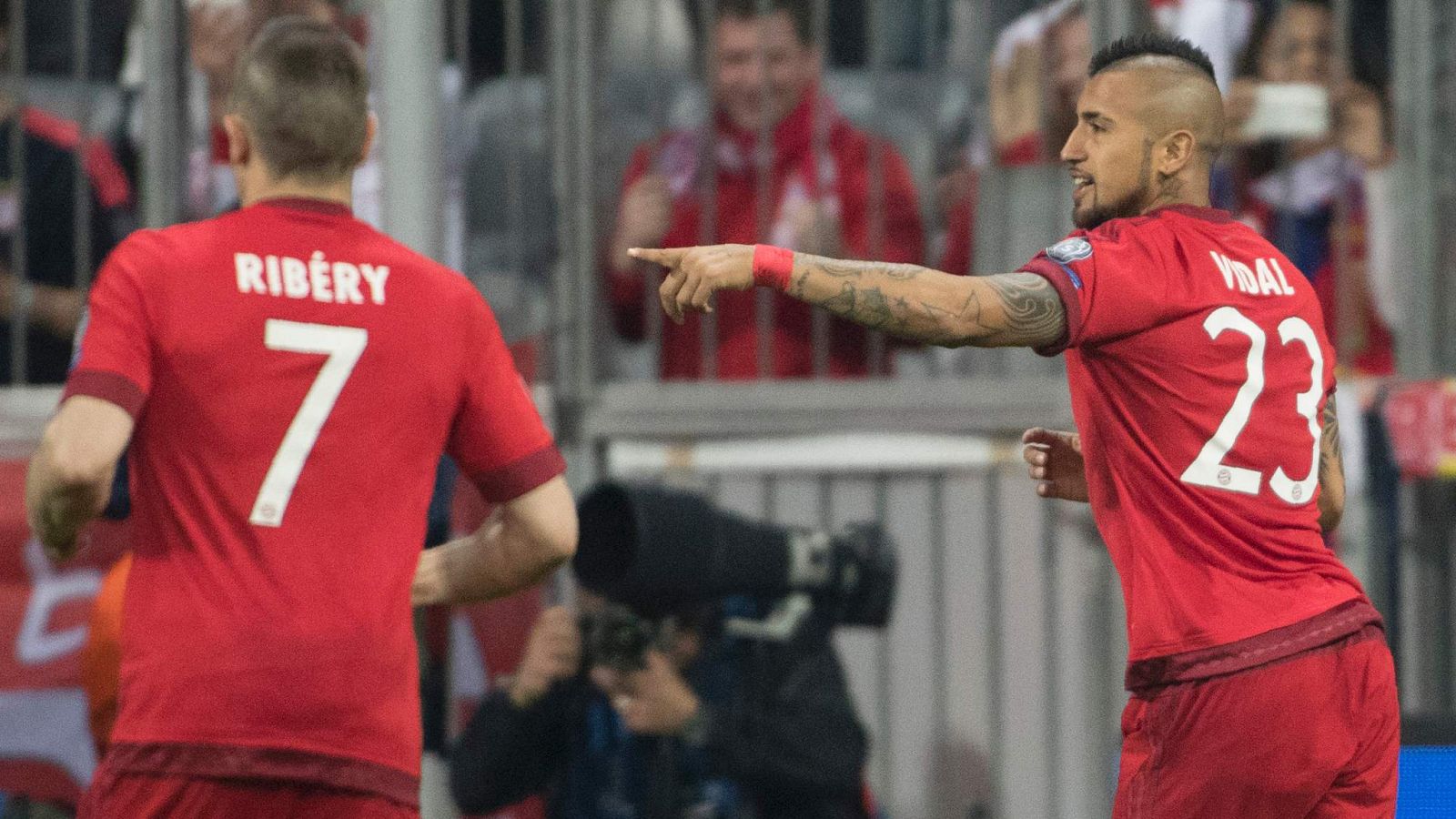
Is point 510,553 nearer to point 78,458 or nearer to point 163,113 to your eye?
point 78,458

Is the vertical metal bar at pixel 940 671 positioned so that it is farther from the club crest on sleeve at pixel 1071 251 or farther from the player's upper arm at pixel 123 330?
the player's upper arm at pixel 123 330

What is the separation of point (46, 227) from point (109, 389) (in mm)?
3592

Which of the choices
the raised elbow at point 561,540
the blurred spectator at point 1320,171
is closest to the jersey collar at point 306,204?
the raised elbow at point 561,540

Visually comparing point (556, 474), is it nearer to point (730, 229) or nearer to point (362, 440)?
point (362, 440)

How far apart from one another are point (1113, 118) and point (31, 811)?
368cm

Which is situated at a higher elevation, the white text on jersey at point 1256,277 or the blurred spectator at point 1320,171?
the blurred spectator at point 1320,171

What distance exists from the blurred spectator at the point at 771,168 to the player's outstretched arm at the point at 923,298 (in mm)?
3058

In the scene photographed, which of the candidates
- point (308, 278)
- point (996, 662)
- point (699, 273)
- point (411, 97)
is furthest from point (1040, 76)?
point (308, 278)

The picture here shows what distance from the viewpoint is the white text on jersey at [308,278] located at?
3172 millimetres

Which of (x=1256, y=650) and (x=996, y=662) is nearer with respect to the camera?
(x=1256, y=650)

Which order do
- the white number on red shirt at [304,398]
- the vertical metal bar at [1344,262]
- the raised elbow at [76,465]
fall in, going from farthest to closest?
the vertical metal bar at [1344,262]
the white number on red shirt at [304,398]
the raised elbow at [76,465]

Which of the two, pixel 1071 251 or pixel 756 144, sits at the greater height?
pixel 756 144

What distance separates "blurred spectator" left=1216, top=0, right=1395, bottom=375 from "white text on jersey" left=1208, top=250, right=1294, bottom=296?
115 inches

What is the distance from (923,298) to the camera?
333 cm
